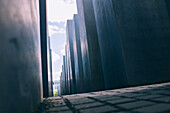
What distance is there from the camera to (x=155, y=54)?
5930 mm

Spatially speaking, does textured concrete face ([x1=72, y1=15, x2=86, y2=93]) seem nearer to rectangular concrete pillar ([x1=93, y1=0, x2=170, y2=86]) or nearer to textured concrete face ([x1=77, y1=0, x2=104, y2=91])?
textured concrete face ([x1=77, y1=0, x2=104, y2=91])

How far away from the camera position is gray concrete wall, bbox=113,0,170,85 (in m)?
5.59

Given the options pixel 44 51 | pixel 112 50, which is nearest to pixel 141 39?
pixel 112 50

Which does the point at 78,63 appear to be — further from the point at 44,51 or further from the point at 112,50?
the point at 112,50

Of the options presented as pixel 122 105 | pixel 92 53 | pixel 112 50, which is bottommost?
pixel 122 105

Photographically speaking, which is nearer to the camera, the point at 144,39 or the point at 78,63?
the point at 144,39

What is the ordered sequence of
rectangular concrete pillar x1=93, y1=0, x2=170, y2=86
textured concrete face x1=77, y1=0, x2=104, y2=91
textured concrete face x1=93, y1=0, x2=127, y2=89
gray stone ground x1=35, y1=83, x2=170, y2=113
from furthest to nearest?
textured concrete face x1=77, y1=0, x2=104, y2=91 → textured concrete face x1=93, y1=0, x2=127, y2=89 → rectangular concrete pillar x1=93, y1=0, x2=170, y2=86 → gray stone ground x1=35, y1=83, x2=170, y2=113

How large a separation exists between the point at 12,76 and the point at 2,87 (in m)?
0.21

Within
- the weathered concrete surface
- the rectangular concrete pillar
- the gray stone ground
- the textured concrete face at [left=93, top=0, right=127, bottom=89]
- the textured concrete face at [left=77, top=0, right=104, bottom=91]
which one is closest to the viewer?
the gray stone ground

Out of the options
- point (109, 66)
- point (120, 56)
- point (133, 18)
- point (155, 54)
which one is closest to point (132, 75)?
point (120, 56)

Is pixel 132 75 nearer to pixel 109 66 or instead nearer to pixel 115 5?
pixel 109 66

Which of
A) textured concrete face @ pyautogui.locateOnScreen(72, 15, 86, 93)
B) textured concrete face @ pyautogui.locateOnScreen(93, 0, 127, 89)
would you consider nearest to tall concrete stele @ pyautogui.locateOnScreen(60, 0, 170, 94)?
textured concrete face @ pyautogui.locateOnScreen(93, 0, 127, 89)

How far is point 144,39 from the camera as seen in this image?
19.7ft

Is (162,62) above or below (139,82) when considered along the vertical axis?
above
